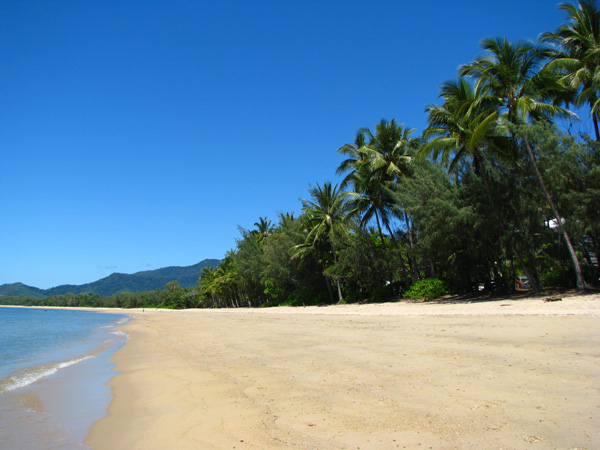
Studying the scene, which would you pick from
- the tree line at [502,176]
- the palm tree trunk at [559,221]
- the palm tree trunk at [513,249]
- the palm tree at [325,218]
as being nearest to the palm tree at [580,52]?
the tree line at [502,176]

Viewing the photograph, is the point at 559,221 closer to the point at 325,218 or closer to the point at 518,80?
the point at 518,80

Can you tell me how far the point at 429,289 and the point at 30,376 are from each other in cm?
1919

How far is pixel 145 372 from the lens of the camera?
27.8 ft

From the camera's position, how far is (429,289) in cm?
2211

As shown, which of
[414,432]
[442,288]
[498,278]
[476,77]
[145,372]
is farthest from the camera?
[442,288]

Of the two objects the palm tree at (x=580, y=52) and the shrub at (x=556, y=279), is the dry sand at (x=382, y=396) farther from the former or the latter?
the palm tree at (x=580, y=52)

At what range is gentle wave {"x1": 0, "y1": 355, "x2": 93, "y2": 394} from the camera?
25.8 ft

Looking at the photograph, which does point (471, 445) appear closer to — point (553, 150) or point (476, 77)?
point (553, 150)

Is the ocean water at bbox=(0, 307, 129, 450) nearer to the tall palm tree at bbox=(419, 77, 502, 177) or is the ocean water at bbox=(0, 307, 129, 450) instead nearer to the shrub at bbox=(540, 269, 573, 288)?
the tall palm tree at bbox=(419, 77, 502, 177)

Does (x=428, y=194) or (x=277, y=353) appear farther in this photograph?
(x=428, y=194)

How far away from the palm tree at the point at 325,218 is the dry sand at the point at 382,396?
2152 centimetres

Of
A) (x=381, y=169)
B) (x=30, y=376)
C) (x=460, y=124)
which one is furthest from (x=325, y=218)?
(x=30, y=376)

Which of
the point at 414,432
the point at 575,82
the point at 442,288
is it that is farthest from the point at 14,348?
the point at 575,82

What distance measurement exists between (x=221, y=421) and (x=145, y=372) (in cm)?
489
